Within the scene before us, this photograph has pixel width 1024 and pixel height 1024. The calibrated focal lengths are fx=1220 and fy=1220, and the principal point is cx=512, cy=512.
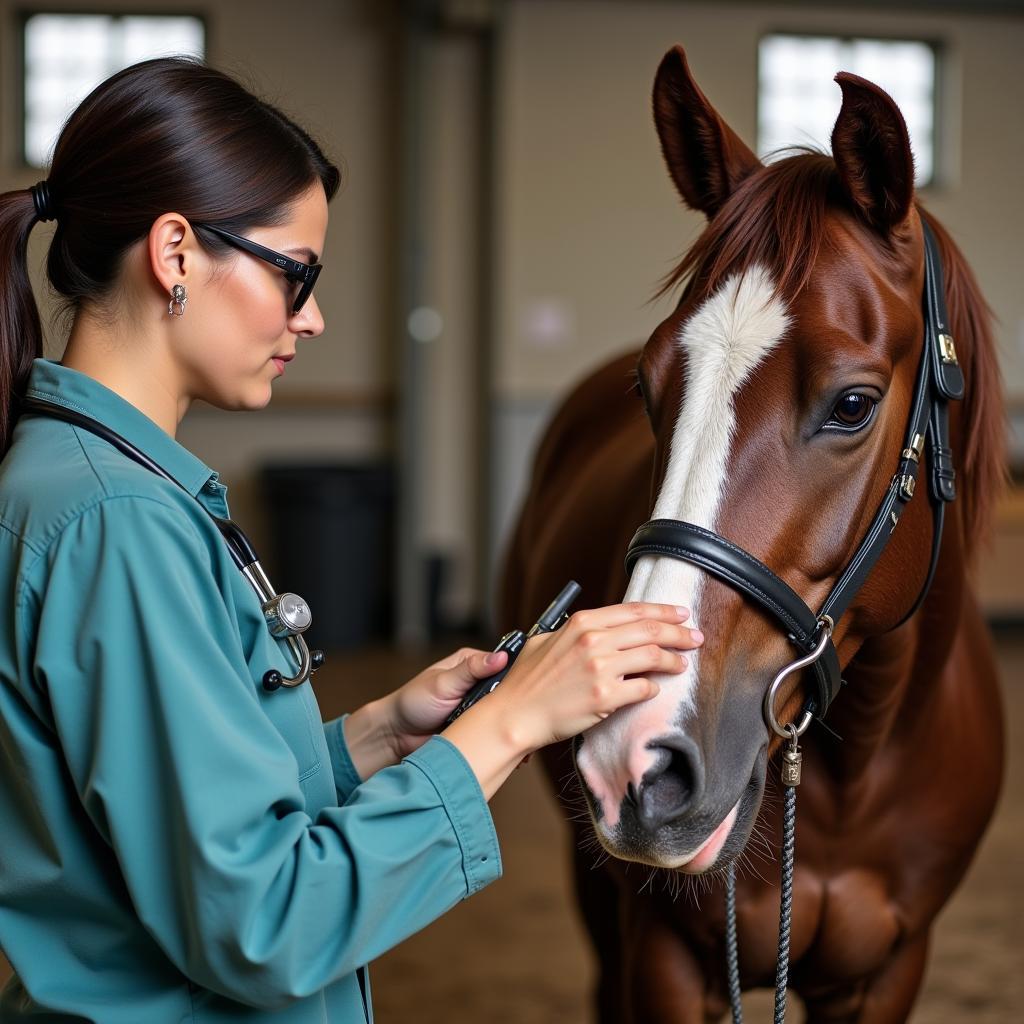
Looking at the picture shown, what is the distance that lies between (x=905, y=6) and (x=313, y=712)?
20.3 feet

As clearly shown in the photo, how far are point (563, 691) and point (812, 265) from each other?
0.47 metres

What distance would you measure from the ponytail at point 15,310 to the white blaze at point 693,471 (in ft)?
1.72

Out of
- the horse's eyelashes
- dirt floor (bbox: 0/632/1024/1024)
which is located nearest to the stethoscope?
the horse's eyelashes

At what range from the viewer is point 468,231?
6160mm

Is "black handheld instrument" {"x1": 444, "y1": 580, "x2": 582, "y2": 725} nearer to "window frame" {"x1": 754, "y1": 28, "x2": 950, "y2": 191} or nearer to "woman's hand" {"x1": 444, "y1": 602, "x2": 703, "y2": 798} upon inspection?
"woman's hand" {"x1": 444, "y1": 602, "x2": 703, "y2": 798}

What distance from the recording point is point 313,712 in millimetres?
989

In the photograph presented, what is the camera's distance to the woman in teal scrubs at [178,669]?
779mm

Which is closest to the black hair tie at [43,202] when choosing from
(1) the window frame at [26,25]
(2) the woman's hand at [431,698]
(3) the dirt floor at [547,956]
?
(2) the woman's hand at [431,698]

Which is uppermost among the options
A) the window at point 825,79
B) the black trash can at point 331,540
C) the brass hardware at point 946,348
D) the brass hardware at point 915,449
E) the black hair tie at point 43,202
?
the window at point 825,79

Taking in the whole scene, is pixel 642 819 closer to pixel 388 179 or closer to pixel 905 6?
pixel 388 179

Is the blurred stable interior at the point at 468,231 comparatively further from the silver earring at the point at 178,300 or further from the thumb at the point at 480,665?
the silver earring at the point at 178,300

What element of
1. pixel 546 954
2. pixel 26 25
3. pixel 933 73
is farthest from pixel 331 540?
pixel 933 73

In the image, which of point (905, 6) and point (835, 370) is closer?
point (835, 370)

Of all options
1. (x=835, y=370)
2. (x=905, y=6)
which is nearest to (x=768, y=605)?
(x=835, y=370)
